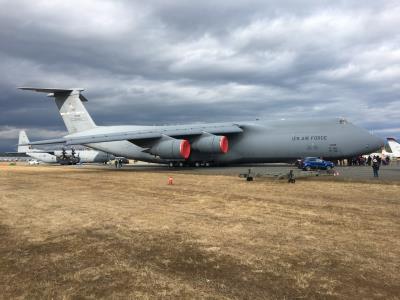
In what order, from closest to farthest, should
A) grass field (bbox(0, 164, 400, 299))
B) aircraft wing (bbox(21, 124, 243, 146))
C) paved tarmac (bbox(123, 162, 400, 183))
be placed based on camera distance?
grass field (bbox(0, 164, 400, 299)) < paved tarmac (bbox(123, 162, 400, 183)) < aircraft wing (bbox(21, 124, 243, 146))

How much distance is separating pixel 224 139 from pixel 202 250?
25171mm

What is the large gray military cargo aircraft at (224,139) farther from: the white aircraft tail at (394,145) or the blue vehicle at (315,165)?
the white aircraft tail at (394,145)

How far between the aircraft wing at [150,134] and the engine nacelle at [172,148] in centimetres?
87

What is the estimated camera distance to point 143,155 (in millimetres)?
34625

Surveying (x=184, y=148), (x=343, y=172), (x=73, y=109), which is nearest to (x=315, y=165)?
(x=343, y=172)

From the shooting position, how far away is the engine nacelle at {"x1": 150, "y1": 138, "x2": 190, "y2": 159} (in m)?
29.2

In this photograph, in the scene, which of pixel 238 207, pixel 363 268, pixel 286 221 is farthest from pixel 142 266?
pixel 238 207

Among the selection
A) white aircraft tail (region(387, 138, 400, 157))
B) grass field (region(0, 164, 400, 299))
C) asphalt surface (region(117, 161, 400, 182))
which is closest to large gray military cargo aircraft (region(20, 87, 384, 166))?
asphalt surface (region(117, 161, 400, 182))

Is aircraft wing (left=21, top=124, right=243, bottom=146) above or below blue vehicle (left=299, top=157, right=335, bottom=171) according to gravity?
above

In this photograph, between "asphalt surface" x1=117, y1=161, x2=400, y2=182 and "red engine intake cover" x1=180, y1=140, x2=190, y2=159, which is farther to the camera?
"red engine intake cover" x1=180, y1=140, x2=190, y2=159

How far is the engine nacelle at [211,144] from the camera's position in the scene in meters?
29.9

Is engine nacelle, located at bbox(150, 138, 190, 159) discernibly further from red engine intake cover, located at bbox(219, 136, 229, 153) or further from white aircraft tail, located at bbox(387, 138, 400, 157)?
white aircraft tail, located at bbox(387, 138, 400, 157)

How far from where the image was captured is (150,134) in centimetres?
3014

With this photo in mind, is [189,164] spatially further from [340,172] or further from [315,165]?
[340,172]
